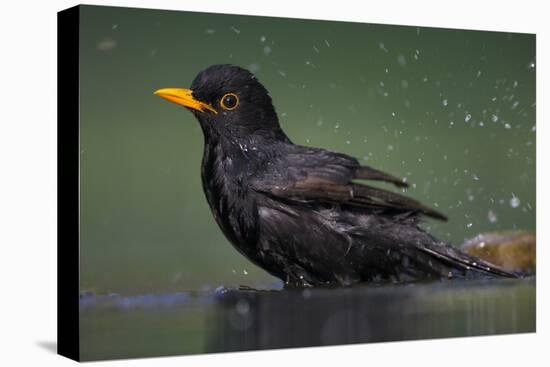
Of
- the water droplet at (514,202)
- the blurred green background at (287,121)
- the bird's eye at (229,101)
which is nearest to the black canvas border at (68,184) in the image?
the blurred green background at (287,121)

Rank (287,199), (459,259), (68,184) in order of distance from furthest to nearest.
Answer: (459,259) < (287,199) < (68,184)

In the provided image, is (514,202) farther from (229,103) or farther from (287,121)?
(229,103)

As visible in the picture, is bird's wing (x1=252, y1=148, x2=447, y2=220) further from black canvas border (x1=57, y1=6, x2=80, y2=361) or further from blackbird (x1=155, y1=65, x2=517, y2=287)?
black canvas border (x1=57, y1=6, x2=80, y2=361)

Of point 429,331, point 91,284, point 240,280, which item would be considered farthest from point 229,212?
point 429,331

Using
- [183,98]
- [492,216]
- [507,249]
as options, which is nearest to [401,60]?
[492,216]

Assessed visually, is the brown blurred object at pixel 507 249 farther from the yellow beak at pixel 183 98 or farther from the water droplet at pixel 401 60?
the yellow beak at pixel 183 98

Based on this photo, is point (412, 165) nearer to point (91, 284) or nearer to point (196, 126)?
point (196, 126)

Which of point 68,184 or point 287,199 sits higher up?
point 68,184
